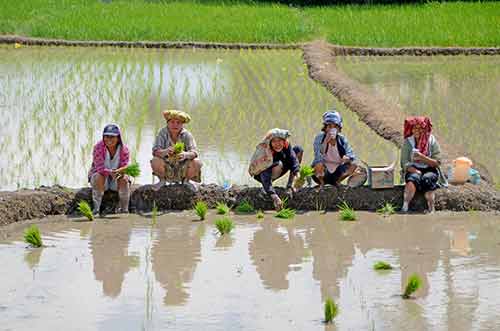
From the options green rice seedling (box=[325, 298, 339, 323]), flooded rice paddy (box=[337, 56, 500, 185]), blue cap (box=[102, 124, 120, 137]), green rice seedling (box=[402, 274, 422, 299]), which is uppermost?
flooded rice paddy (box=[337, 56, 500, 185])

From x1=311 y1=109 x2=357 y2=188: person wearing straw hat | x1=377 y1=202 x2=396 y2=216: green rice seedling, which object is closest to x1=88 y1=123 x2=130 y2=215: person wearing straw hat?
x1=311 y1=109 x2=357 y2=188: person wearing straw hat

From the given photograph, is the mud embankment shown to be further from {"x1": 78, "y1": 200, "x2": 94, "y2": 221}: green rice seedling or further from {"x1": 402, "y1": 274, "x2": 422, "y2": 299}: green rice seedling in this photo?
{"x1": 402, "y1": 274, "x2": 422, "y2": 299}: green rice seedling

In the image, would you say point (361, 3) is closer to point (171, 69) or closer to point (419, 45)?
point (419, 45)

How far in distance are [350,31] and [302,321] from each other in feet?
42.3

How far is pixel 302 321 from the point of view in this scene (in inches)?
201

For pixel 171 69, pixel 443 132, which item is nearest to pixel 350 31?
pixel 171 69

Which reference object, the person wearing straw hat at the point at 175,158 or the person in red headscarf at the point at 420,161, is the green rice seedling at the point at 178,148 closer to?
the person wearing straw hat at the point at 175,158

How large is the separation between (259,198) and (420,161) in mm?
1195

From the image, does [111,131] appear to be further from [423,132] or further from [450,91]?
[450,91]

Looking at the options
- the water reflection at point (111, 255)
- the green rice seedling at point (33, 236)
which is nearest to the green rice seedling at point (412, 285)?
the water reflection at point (111, 255)

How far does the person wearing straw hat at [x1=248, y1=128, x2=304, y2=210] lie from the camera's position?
25.2 ft

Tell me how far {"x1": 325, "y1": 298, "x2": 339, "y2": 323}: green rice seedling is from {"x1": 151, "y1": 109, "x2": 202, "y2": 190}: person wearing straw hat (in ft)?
9.34

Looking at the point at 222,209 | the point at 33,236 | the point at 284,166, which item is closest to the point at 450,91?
the point at 284,166

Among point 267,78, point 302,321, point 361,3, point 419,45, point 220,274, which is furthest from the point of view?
point 361,3
